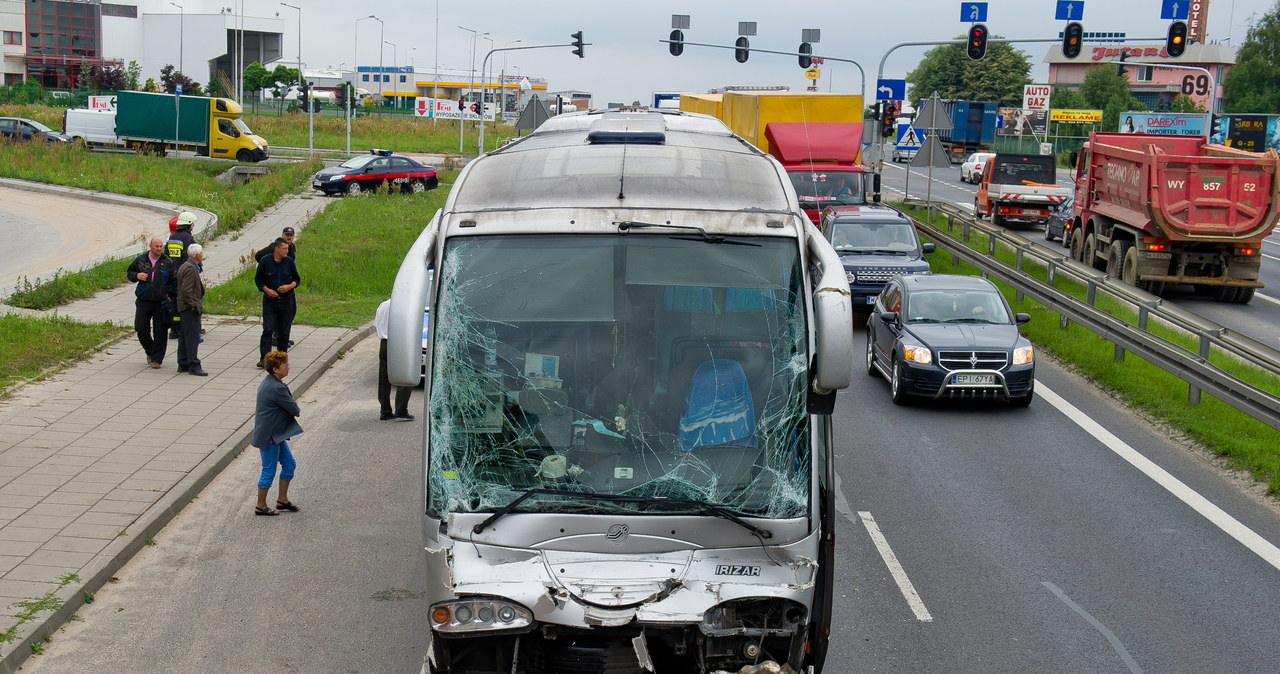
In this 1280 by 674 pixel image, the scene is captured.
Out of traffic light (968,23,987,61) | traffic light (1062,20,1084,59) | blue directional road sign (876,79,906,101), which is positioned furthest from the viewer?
blue directional road sign (876,79,906,101)

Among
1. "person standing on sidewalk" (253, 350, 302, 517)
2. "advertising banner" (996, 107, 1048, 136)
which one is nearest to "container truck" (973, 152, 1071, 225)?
"person standing on sidewalk" (253, 350, 302, 517)

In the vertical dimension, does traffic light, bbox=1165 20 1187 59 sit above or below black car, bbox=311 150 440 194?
above

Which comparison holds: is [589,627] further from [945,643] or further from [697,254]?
[945,643]

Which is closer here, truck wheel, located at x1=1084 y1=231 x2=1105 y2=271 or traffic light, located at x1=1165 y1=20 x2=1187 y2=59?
truck wheel, located at x1=1084 y1=231 x2=1105 y2=271

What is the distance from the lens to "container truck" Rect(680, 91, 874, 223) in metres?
27.7

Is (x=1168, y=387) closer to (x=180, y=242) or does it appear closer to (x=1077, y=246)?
(x=180, y=242)

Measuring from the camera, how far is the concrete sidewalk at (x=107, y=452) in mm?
8680

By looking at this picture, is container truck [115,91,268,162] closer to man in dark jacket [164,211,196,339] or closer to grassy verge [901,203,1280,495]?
man in dark jacket [164,211,196,339]

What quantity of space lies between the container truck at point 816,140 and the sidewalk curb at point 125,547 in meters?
16.7

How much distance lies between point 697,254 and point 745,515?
4.56 feet

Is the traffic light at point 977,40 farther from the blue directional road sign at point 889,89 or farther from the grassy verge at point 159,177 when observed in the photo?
the grassy verge at point 159,177

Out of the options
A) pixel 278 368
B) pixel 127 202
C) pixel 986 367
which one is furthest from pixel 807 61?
pixel 278 368

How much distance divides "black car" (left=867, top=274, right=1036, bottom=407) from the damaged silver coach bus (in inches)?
339

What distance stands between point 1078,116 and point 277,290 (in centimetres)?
8794
